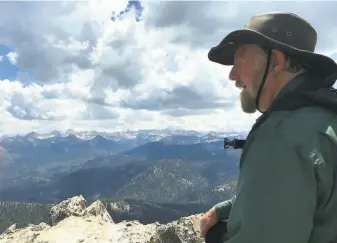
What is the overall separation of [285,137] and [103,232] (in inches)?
525

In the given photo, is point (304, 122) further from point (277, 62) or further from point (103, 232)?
point (103, 232)

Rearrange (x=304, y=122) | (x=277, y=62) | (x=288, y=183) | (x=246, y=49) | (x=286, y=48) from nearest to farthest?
(x=288, y=183) < (x=304, y=122) < (x=286, y=48) < (x=277, y=62) < (x=246, y=49)

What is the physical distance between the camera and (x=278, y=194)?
3018mm

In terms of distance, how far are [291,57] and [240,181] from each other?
136cm

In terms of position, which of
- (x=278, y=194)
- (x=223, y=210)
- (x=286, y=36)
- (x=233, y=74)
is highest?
(x=286, y=36)

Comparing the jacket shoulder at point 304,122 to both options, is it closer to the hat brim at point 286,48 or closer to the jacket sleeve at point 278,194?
the jacket sleeve at point 278,194

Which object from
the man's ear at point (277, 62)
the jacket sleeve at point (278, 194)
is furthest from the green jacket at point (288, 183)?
the man's ear at point (277, 62)

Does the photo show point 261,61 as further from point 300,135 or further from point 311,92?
point 300,135

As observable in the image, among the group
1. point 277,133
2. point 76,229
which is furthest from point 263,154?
point 76,229

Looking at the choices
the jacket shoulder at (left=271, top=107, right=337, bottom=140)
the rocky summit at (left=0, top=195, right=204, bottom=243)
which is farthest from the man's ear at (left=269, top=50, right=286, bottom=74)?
the rocky summit at (left=0, top=195, right=204, bottom=243)

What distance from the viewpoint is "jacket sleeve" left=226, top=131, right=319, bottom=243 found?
300 centimetres

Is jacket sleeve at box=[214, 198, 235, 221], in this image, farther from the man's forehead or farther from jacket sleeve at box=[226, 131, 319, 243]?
the man's forehead

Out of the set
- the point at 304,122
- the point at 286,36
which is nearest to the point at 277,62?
the point at 286,36

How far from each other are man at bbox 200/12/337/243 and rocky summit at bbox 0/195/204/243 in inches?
Result: 408
